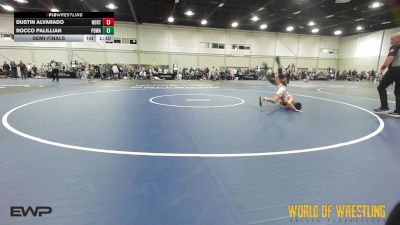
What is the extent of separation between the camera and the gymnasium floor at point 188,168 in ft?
7.95

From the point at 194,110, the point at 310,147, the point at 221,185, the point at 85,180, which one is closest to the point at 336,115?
the point at 310,147

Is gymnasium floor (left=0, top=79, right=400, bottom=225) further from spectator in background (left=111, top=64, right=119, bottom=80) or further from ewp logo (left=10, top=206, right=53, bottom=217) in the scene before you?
spectator in background (left=111, top=64, right=119, bottom=80)

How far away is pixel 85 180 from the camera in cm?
297

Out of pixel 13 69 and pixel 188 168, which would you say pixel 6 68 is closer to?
pixel 13 69

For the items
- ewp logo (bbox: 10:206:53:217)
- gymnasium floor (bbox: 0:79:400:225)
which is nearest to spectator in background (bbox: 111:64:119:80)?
gymnasium floor (bbox: 0:79:400:225)

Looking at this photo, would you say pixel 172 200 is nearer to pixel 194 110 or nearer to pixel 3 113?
pixel 194 110

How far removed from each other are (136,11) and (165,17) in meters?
3.91

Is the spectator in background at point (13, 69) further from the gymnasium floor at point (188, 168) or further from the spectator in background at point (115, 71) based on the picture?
the gymnasium floor at point (188, 168)

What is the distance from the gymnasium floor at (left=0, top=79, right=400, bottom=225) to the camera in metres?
2.42

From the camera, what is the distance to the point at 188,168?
10.9ft
